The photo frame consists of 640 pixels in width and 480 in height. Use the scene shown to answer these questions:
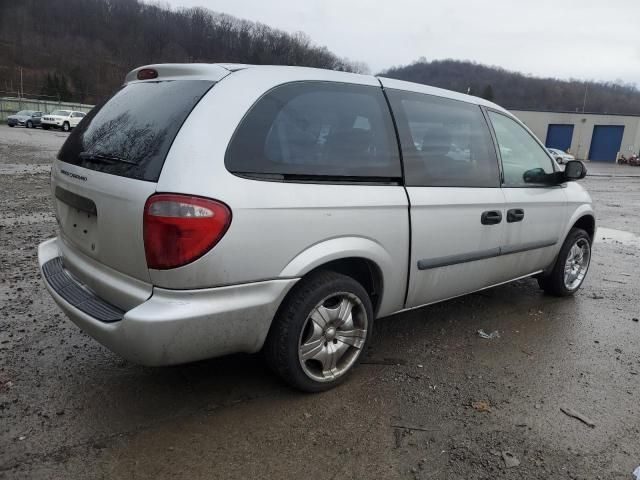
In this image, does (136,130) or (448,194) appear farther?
(448,194)

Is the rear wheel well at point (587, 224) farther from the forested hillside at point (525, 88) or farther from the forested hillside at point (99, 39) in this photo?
the forested hillside at point (525, 88)

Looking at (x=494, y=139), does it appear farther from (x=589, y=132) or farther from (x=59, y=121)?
(x=589, y=132)

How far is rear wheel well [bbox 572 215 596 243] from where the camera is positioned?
16.2 feet

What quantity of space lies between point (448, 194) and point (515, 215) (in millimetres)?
837

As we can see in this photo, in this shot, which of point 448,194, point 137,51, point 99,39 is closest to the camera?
point 448,194

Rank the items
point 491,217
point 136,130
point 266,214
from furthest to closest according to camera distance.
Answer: point 491,217, point 136,130, point 266,214

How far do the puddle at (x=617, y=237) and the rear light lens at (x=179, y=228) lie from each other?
7317mm

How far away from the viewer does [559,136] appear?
5422 centimetres

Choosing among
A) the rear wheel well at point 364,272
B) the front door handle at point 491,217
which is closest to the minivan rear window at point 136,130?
the rear wheel well at point 364,272

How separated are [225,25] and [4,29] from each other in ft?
142

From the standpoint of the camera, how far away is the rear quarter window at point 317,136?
8.31 ft

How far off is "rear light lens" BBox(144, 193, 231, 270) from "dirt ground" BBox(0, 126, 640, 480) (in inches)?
36.8

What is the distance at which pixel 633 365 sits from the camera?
3561 mm

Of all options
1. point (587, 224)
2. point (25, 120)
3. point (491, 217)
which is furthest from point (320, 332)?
point (25, 120)
